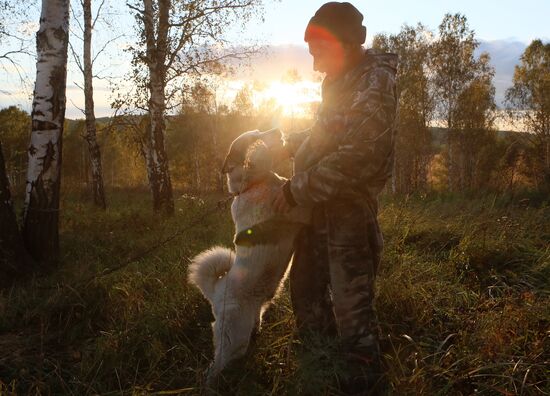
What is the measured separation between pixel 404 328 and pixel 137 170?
51.9 metres

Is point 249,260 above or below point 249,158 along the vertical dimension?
below

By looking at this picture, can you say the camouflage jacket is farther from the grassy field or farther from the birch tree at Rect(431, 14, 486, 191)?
the birch tree at Rect(431, 14, 486, 191)

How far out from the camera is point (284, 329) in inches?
116

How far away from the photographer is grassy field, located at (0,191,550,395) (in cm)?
229

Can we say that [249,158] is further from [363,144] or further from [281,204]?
[363,144]

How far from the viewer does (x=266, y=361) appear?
2566 millimetres

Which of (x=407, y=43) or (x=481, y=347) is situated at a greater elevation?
(x=407, y=43)

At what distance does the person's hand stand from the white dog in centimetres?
7

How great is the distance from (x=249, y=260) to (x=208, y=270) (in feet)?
1.10

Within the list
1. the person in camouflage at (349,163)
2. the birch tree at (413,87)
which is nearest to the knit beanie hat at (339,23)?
the person in camouflage at (349,163)

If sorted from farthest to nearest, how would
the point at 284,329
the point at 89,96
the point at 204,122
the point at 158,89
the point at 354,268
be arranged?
the point at 204,122 < the point at 89,96 < the point at 158,89 < the point at 284,329 < the point at 354,268

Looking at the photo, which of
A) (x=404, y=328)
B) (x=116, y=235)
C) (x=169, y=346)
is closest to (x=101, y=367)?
(x=169, y=346)

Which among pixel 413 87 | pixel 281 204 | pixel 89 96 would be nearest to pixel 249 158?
pixel 281 204

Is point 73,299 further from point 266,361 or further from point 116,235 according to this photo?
point 116,235
